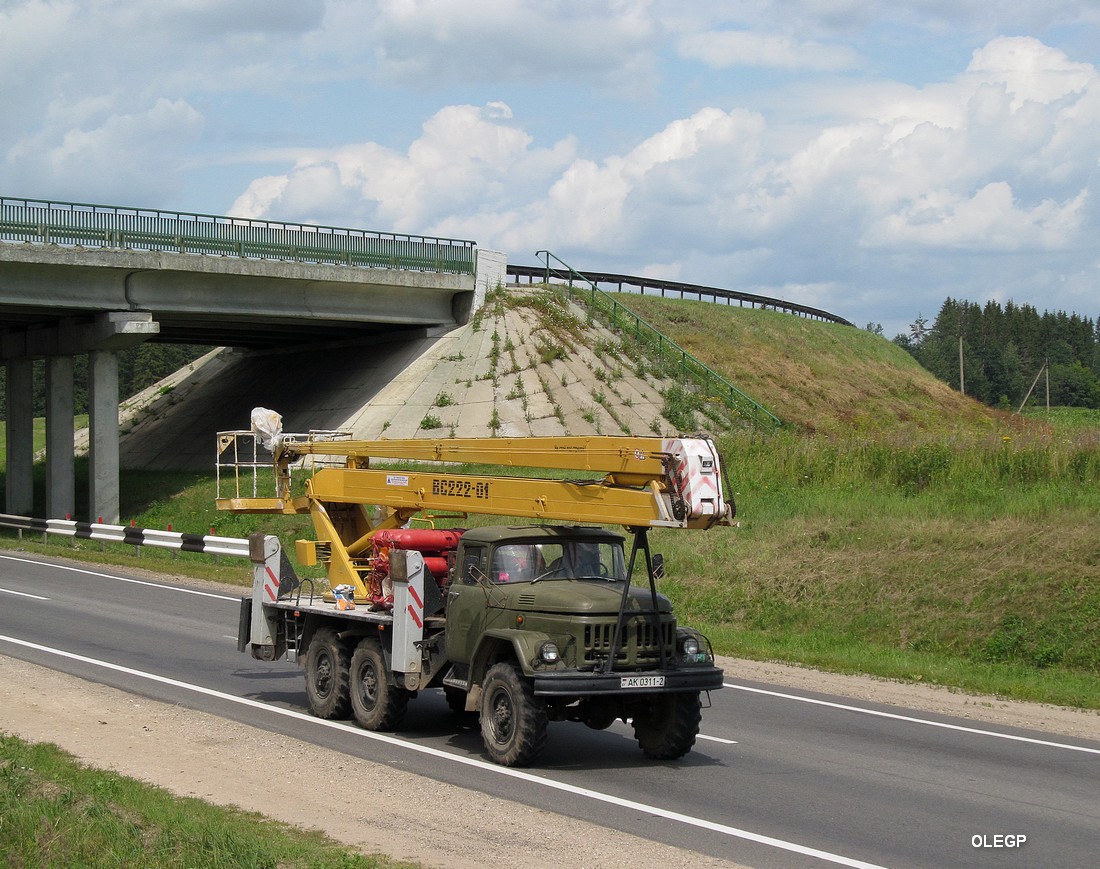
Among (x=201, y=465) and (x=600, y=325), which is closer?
(x=201, y=465)

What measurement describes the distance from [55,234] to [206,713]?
24044mm

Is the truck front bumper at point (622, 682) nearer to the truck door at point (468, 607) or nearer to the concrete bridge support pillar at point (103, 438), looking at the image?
the truck door at point (468, 607)

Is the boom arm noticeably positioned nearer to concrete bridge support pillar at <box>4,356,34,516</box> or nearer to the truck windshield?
the truck windshield

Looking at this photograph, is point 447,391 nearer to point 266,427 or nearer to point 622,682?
point 266,427

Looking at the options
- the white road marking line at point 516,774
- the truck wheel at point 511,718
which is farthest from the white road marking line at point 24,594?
the truck wheel at point 511,718

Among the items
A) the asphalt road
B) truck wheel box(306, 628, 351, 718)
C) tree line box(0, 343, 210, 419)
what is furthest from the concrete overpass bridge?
tree line box(0, 343, 210, 419)

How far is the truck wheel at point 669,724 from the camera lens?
11.1 meters

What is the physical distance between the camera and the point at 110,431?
36.9 meters

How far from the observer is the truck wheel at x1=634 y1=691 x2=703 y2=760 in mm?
11117

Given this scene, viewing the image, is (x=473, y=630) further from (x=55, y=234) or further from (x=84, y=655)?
(x=55, y=234)

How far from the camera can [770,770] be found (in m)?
10.9

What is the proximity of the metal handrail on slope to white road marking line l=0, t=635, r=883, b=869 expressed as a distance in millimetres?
27681

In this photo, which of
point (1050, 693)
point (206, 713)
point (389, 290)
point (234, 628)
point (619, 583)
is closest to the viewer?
point (619, 583)

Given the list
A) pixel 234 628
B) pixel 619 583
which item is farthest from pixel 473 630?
pixel 234 628
